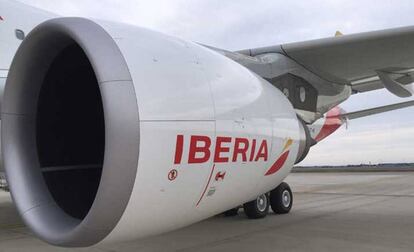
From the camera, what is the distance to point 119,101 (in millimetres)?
2559

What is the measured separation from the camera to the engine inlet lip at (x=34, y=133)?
101 inches

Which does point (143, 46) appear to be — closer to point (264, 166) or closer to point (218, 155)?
point (218, 155)

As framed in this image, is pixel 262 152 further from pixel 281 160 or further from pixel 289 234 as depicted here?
pixel 289 234

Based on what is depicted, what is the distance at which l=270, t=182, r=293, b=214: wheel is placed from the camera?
780 centimetres

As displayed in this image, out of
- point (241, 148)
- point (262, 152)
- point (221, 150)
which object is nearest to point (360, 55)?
point (262, 152)

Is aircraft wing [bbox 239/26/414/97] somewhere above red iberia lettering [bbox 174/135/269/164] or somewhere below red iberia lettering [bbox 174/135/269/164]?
above

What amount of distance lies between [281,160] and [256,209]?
3.00 meters

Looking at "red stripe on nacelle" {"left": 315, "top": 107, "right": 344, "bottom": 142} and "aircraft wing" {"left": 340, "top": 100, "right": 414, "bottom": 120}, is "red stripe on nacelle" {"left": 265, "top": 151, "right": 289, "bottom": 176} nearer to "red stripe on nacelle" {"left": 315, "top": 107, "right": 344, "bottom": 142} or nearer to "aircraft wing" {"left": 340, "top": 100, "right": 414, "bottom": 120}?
"red stripe on nacelle" {"left": 315, "top": 107, "right": 344, "bottom": 142}

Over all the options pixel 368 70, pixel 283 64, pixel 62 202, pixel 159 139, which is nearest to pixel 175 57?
pixel 159 139

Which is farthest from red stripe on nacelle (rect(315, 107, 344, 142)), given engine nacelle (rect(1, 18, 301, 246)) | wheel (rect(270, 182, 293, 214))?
engine nacelle (rect(1, 18, 301, 246))

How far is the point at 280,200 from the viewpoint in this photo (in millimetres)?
7852

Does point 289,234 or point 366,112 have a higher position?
point 366,112

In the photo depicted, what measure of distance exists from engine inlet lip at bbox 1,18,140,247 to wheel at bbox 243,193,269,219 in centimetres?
442

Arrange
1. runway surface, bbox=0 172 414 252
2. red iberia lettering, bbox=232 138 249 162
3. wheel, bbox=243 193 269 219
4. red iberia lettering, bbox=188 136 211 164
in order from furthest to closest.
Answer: wheel, bbox=243 193 269 219
runway surface, bbox=0 172 414 252
red iberia lettering, bbox=232 138 249 162
red iberia lettering, bbox=188 136 211 164
